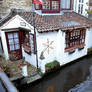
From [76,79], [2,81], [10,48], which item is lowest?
[76,79]

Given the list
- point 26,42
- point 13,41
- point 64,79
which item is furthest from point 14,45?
point 64,79

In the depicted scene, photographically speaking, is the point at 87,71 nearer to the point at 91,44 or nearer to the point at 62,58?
the point at 62,58

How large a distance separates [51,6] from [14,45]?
15.3ft

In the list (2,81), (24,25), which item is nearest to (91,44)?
(24,25)

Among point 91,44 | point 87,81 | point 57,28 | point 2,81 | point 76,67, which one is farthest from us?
point 91,44

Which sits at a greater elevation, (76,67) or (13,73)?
(13,73)

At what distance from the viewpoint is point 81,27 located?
8.55m

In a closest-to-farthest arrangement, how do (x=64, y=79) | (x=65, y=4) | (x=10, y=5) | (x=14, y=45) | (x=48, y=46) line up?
(x=64, y=79), (x=48, y=46), (x=14, y=45), (x=10, y=5), (x=65, y=4)

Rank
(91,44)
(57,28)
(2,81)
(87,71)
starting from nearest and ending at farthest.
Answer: (2,81), (57,28), (87,71), (91,44)

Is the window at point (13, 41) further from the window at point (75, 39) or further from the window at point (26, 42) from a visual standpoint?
the window at point (75, 39)

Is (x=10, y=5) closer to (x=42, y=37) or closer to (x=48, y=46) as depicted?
(x=42, y=37)

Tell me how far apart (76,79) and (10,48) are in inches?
213

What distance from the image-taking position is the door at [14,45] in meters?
7.93

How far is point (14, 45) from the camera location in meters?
8.22
